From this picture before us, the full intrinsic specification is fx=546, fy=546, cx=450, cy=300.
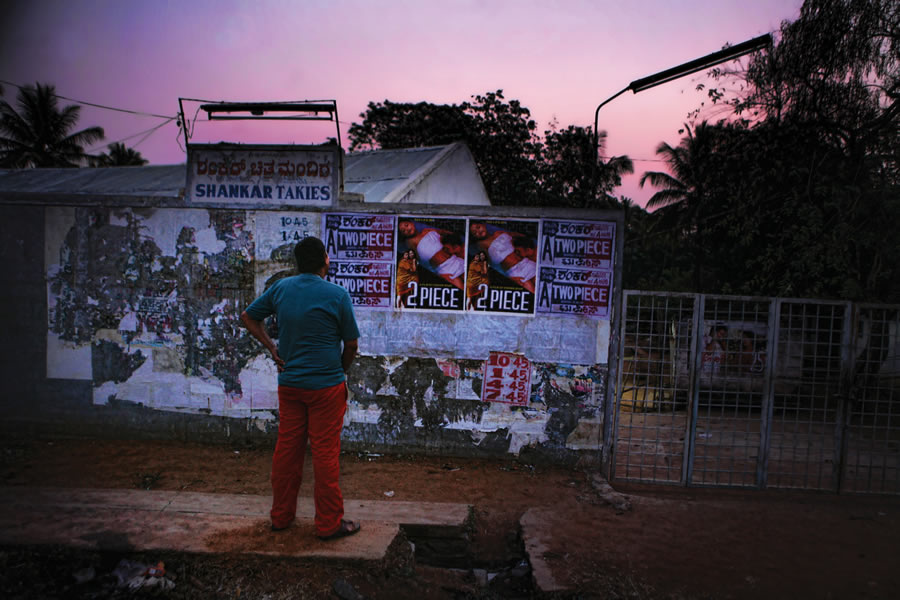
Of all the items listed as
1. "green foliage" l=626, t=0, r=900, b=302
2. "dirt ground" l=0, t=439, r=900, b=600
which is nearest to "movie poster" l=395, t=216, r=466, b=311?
"dirt ground" l=0, t=439, r=900, b=600

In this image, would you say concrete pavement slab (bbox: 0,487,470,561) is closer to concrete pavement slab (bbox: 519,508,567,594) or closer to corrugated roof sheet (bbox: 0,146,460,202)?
concrete pavement slab (bbox: 519,508,567,594)

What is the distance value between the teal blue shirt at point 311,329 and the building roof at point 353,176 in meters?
7.72

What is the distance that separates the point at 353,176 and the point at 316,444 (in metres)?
11.1

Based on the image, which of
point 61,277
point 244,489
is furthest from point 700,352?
point 61,277

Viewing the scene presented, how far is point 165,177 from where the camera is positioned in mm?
15219

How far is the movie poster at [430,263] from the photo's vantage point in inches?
221

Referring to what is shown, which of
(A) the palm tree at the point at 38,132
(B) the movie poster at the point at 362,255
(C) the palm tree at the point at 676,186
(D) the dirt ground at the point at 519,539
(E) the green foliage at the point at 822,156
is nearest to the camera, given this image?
(D) the dirt ground at the point at 519,539

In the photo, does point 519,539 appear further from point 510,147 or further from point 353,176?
point 510,147

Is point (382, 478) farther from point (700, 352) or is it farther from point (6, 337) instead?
point (6, 337)

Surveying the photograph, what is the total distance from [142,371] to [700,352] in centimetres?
578

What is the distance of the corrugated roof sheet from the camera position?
12664mm

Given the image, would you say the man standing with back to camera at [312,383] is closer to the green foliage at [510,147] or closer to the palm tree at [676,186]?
the green foliage at [510,147]

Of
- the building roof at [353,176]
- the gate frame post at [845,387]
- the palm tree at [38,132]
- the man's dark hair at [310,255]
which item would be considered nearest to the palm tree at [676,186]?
the building roof at [353,176]

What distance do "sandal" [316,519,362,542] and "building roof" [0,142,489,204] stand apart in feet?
26.7
